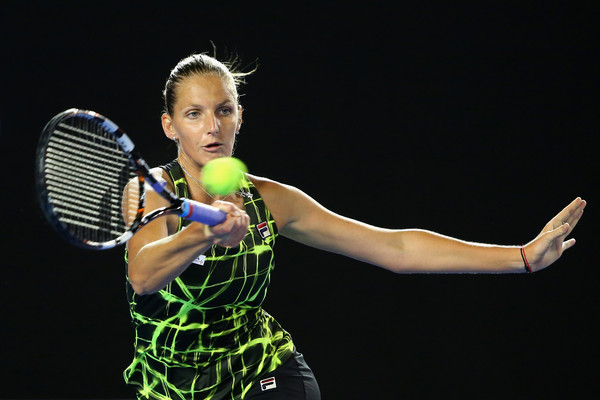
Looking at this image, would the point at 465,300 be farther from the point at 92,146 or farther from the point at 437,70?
the point at 92,146

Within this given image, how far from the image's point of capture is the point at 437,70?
414cm

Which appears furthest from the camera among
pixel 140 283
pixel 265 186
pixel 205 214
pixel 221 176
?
pixel 265 186

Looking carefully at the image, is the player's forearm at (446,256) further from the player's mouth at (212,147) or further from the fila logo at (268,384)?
the player's mouth at (212,147)

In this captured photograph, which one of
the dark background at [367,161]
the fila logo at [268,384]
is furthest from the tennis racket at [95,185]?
the dark background at [367,161]

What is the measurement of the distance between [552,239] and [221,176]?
3.08ft

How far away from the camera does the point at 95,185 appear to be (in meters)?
1.78

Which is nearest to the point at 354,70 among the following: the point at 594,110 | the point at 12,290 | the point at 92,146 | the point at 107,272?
the point at 594,110

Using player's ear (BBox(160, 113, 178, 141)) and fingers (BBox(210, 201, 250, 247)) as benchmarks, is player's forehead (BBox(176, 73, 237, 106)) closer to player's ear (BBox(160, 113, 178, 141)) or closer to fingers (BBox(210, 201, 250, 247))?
player's ear (BBox(160, 113, 178, 141))

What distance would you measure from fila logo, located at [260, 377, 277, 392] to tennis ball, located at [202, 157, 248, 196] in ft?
1.77

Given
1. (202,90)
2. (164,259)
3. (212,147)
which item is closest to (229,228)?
(164,259)

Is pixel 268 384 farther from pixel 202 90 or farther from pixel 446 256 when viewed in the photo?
pixel 202 90

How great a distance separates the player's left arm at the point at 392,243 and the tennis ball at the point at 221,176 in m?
0.10

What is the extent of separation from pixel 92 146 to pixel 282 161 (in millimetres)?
2361

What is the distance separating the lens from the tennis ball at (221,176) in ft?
6.84
